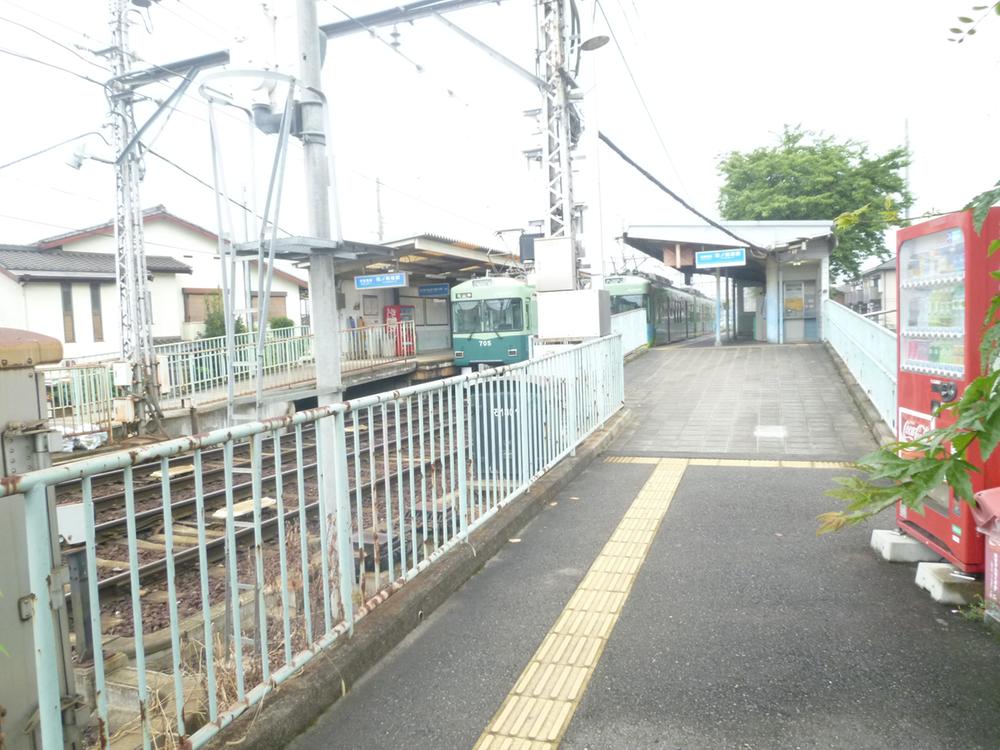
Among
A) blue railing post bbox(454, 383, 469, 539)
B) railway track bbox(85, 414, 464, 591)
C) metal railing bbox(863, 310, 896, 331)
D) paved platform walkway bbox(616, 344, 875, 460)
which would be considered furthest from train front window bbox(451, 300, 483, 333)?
blue railing post bbox(454, 383, 469, 539)

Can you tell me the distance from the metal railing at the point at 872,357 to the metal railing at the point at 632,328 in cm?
533

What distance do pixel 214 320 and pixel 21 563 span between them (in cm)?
2186

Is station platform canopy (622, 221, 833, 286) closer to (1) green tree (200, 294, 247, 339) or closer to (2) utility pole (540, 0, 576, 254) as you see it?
(2) utility pole (540, 0, 576, 254)

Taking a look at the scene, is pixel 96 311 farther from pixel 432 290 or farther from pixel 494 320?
pixel 494 320

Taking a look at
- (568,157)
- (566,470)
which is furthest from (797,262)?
(566,470)

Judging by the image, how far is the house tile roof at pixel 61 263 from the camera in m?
18.7

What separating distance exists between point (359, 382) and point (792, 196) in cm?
1985

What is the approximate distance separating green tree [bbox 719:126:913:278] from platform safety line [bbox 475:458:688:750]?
83.2ft

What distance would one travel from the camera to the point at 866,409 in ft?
29.9

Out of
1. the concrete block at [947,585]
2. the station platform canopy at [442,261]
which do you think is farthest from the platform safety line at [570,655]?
the station platform canopy at [442,261]

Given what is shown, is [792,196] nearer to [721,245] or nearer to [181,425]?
[721,245]

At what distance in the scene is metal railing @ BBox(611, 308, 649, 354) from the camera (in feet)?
59.8

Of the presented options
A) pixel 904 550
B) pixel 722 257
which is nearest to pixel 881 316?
pixel 722 257

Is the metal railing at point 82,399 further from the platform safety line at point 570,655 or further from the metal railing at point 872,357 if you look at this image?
the metal railing at point 872,357
